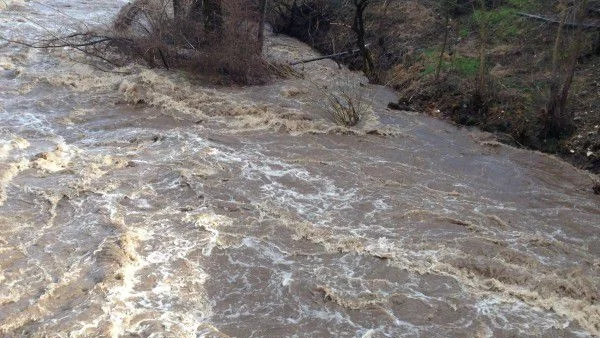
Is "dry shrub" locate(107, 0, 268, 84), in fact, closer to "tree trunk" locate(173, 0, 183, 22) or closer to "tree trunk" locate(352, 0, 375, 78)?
"tree trunk" locate(173, 0, 183, 22)

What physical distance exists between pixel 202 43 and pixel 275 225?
9445 millimetres

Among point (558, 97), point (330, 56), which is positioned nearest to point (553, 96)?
point (558, 97)

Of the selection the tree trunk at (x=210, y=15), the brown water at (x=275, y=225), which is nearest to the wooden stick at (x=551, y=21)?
the brown water at (x=275, y=225)

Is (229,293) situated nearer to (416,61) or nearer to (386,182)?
(386,182)

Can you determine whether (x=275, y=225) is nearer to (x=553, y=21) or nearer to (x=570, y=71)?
(x=570, y=71)

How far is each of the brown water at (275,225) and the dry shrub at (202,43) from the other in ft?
7.07

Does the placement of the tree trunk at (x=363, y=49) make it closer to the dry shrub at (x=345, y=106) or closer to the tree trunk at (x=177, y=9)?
the dry shrub at (x=345, y=106)

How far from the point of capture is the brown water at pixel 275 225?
667 centimetres

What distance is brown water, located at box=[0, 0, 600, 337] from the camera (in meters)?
6.67

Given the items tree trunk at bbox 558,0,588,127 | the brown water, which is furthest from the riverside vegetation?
the brown water

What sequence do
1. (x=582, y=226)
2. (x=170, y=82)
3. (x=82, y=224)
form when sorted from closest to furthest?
(x=82, y=224) < (x=582, y=226) < (x=170, y=82)

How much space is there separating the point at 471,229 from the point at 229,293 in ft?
12.8

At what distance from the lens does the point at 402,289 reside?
726cm

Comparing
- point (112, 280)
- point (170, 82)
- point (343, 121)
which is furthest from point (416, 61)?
point (112, 280)
